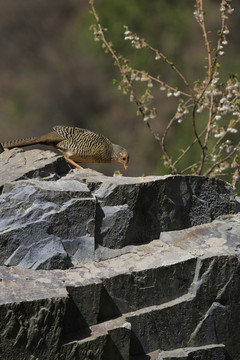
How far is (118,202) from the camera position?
Answer: 11.5ft

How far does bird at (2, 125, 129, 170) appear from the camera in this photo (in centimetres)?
424

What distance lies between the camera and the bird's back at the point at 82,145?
4.27m

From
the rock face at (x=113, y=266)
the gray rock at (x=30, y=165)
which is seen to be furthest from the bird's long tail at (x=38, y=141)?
the rock face at (x=113, y=266)

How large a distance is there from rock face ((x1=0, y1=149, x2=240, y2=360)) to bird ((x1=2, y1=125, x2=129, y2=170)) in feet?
1.59

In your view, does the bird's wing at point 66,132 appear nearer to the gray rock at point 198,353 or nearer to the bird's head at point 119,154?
the bird's head at point 119,154

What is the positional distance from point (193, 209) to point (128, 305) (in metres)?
0.76

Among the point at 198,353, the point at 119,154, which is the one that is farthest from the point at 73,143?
the point at 198,353

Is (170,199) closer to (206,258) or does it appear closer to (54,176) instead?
(206,258)

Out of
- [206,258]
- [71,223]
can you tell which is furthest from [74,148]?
[206,258]

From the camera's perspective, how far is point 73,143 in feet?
14.0

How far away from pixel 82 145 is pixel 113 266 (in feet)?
3.94

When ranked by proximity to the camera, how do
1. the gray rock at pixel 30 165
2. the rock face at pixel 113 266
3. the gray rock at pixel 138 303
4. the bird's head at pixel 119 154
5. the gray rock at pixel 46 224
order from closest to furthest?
the gray rock at pixel 138 303 → the rock face at pixel 113 266 → the gray rock at pixel 46 224 → the gray rock at pixel 30 165 → the bird's head at pixel 119 154

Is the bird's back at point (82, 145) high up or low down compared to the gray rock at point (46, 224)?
up

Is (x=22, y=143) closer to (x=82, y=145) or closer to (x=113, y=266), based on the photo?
(x=82, y=145)
